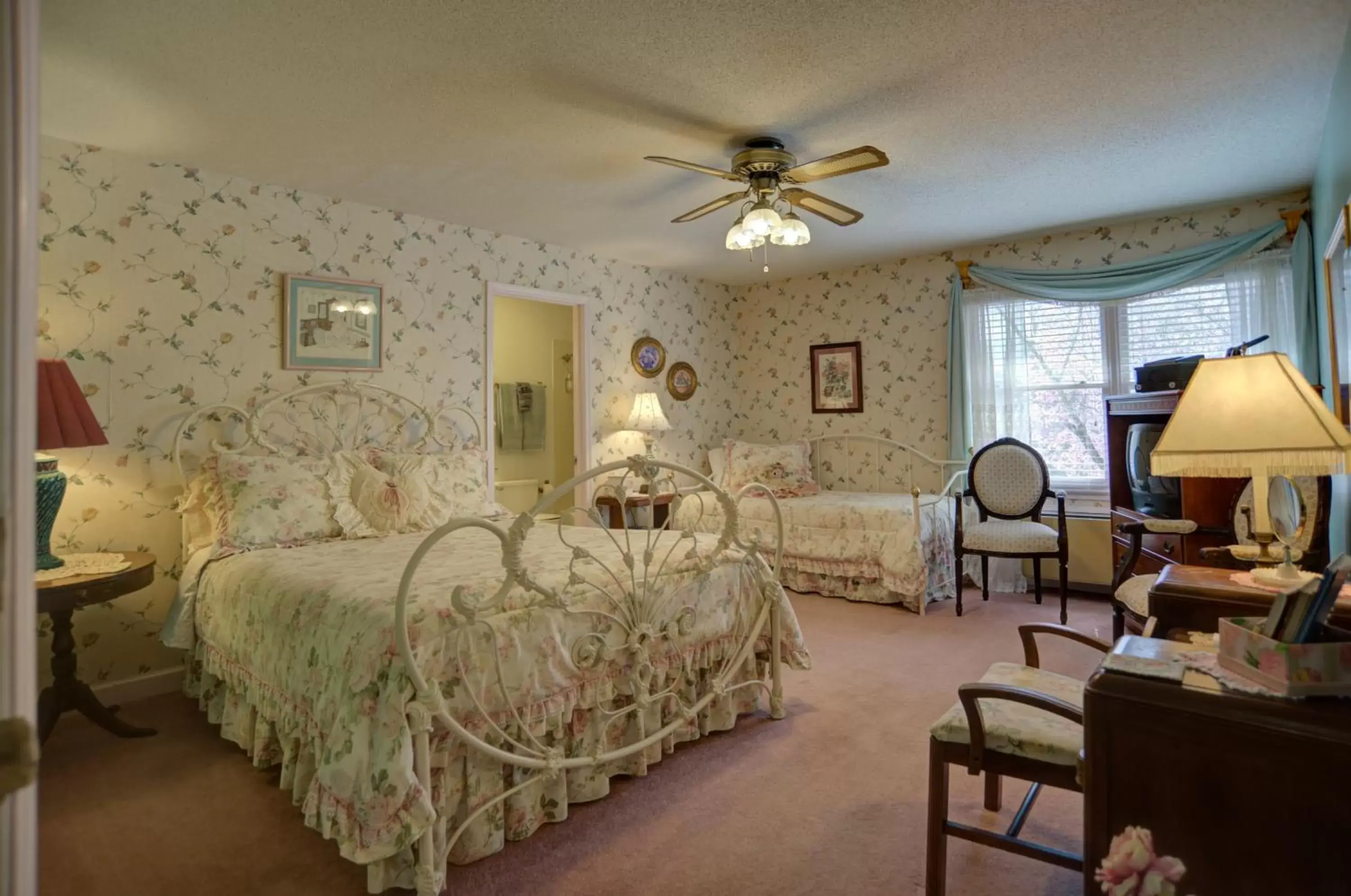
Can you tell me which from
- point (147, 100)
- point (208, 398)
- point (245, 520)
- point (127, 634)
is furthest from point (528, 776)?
point (147, 100)

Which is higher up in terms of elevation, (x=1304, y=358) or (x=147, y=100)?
(x=147, y=100)

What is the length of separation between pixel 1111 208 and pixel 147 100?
478 cm

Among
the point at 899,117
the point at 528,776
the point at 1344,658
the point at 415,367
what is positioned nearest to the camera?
the point at 1344,658

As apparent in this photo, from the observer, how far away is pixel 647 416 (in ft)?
16.4

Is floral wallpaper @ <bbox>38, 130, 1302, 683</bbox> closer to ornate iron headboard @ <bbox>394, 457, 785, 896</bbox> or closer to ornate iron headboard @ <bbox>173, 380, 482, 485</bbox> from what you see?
ornate iron headboard @ <bbox>173, 380, 482, 485</bbox>

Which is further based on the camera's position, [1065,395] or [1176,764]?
[1065,395]

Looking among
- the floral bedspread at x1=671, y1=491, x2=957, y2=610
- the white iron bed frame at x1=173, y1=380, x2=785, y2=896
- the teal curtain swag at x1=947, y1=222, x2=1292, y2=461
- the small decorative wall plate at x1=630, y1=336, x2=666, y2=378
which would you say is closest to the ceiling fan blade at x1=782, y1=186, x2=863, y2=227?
the white iron bed frame at x1=173, y1=380, x2=785, y2=896

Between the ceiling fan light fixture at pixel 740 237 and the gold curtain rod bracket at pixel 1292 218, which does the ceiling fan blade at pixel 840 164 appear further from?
the gold curtain rod bracket at pixel 1292 218

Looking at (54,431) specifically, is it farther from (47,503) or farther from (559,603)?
(559,603)

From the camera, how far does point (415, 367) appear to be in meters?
4.01

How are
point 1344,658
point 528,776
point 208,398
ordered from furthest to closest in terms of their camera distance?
point 208,398, point 528,776, point 1344,658

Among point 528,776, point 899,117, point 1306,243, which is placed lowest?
point 528,776

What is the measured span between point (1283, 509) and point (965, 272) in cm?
368

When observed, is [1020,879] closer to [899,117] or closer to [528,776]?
[528,776]
